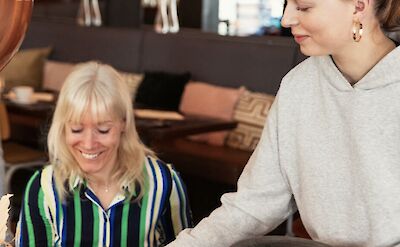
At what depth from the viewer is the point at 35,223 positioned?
178 centimetres

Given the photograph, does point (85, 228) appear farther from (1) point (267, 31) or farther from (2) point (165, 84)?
(1) point (267, 31)

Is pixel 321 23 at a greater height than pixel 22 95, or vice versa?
pixel 321 23

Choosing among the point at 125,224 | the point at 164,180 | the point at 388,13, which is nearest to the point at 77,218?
the point at 125,224

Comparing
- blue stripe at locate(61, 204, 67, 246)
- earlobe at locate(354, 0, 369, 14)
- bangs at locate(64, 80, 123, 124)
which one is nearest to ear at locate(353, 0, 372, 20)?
earlobe at locate(354, 0, 369, 14)

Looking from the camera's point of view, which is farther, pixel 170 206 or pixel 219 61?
pixel 219 61

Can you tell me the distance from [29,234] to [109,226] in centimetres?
20

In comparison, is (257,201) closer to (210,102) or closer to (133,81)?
(210,102)

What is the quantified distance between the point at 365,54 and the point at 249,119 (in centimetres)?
290

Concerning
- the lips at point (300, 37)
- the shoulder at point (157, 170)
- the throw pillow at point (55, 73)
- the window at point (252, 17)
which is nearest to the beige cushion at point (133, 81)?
the throw pillow at point (55, 73)

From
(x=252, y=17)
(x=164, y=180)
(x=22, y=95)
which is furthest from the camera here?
(x=252, y=17)

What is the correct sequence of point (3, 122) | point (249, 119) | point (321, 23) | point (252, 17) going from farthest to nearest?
point (252, 17), point (249, 119), point (3, 122), point (321, 23)

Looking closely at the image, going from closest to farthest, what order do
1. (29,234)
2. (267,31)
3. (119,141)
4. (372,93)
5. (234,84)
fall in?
(372,93)
(29,234)
(119,141)
(234,84)
(267,31)

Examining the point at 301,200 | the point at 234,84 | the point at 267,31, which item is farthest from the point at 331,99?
the point at 267,31

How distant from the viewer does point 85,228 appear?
1.79 meters
